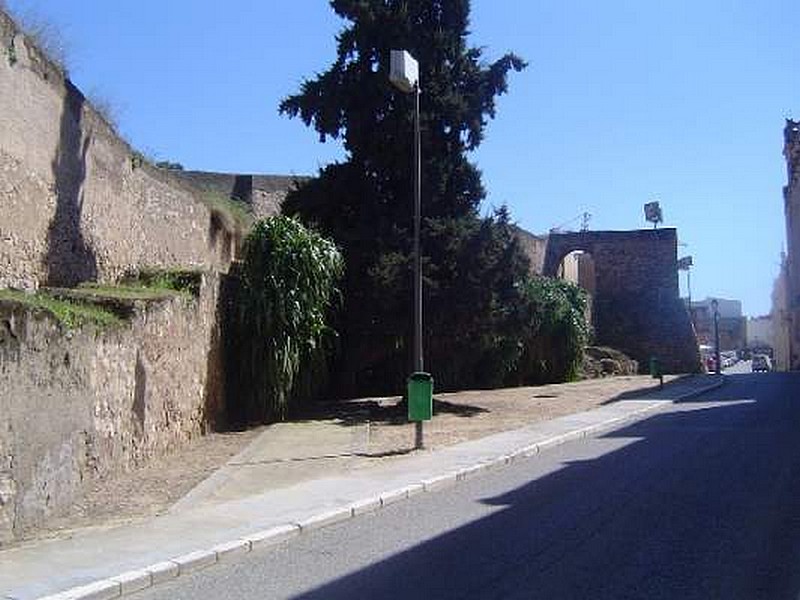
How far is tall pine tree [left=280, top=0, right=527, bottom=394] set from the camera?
71.5 ft

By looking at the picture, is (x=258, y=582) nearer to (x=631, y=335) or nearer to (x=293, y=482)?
(x=293, y=482)

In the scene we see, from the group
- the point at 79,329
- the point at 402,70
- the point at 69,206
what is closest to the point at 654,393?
the point at 402,70

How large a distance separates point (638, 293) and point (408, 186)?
34.0 meters

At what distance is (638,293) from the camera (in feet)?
178

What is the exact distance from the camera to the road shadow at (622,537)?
6918 millimetres

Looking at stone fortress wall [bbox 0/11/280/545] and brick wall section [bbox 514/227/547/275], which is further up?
brick wall section [bbox 514/227/547/275]

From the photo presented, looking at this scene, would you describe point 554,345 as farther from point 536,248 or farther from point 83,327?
point 83,327

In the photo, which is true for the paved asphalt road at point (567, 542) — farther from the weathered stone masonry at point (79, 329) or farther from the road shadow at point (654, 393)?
the road shadow at point (654, 393)

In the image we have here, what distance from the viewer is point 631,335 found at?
53.7 m

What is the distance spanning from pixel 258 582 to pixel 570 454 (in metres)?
8.76

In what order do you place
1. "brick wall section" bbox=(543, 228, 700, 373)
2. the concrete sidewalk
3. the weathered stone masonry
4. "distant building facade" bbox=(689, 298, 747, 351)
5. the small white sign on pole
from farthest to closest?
"distant building facade" bbox=(689, 298, 747, 351) < "brick wall section" bbox=(543, 228, 700, 373) < the small white sign on pole < the weathered stone masonry < the concrete sidewalk

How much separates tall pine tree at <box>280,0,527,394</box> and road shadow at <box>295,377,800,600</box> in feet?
24.4

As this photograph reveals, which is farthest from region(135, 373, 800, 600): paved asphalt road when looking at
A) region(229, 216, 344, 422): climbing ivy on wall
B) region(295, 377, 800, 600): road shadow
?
region(229, 216, 344, 422): climbing ivy on wall

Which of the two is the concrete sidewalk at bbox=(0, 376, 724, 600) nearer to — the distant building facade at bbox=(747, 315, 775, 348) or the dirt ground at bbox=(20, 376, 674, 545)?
the dirt ground at bbox=(20, 376, 674, 545)
